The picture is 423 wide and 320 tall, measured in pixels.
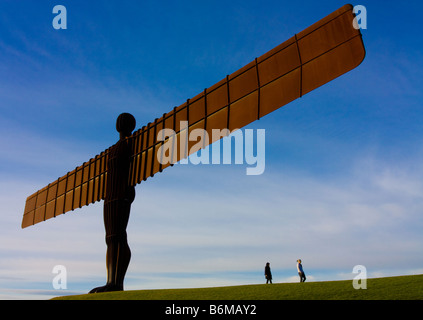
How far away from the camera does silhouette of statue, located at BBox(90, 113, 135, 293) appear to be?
12.7 meters

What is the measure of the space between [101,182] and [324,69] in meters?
9.20

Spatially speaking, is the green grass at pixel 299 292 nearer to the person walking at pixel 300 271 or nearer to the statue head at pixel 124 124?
the person walking at pixel 300 271

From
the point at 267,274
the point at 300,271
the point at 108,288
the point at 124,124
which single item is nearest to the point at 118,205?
the point at 108,288

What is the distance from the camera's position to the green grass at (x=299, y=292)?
10.7 metres

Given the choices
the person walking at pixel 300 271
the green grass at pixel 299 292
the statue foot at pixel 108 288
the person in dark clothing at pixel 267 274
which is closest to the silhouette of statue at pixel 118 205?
the statue foot at pixel 108 288

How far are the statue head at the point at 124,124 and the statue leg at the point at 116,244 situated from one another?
2.57m

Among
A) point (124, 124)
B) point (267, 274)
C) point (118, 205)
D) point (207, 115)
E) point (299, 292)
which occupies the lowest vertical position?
point (299, 292)

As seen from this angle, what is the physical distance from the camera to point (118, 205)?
1327 centimetres

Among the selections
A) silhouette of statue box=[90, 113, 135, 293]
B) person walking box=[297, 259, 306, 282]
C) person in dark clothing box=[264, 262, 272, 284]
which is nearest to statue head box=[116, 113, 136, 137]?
silhouette of statue box=[90, 113, 135, 293]

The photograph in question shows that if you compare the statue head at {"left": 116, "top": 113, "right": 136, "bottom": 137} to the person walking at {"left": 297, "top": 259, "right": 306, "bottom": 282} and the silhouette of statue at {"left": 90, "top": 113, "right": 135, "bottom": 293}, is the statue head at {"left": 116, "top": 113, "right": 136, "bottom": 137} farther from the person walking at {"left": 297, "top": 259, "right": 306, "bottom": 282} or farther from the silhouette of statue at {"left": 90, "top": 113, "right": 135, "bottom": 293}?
the person walking at {"left": 297, "top": 259, "right": 306, "bottom": 282}

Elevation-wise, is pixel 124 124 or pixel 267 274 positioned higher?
pixel 124 124

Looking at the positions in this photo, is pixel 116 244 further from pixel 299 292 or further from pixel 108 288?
pixel 299 292

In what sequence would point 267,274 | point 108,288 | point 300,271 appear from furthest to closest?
point 267,274 < point 300,271 < point 108,288

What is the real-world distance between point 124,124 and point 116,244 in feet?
13.9
